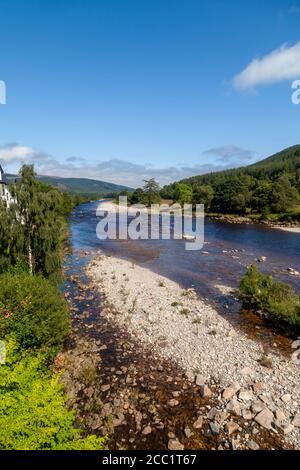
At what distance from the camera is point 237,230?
64750 mm

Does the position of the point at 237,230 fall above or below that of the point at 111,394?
above

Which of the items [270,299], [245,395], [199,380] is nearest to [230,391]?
[245,395]

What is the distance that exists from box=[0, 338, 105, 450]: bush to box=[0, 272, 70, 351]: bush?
390 cm

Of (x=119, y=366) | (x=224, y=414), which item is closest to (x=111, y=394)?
(x=119, y=366)

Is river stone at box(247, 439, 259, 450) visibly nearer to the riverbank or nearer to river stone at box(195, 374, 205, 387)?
the riverbank

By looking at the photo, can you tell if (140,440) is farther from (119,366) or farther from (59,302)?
(59,302)

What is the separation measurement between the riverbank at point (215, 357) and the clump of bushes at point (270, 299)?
130 inches

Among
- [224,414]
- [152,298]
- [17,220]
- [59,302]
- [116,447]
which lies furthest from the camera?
[152,298]

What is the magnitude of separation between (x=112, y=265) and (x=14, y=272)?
15.6 m

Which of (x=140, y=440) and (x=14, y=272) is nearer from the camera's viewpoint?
(x=140, y=440)

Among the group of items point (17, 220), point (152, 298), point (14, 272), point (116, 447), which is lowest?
point (116, 447)

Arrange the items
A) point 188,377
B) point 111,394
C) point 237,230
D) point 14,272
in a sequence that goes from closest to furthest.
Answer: point 111,394, point 188,377, point 14,272, point 237,230

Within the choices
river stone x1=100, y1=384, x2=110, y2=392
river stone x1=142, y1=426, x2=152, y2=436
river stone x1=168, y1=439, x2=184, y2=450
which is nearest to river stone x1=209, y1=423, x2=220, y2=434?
river stone x1=168, y1=439, x2=184, y2=450

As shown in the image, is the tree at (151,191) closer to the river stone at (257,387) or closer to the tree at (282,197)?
the tree at (282,197)
